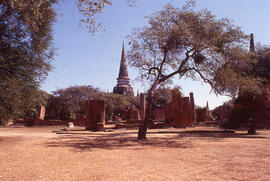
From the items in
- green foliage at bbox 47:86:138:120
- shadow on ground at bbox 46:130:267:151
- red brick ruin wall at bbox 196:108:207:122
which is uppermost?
green foliage at bbox 47:86:138:120

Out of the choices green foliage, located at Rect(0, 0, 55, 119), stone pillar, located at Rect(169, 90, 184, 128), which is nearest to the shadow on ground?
green foliage, located at Rect(0, 0, 55, 119)

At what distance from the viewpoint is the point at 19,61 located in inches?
390

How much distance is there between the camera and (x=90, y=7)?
4.73 m

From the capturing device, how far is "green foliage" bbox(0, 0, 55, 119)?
925cm

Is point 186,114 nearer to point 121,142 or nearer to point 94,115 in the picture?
point 94,115

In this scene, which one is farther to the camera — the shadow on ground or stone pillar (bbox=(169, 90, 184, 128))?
stone pillar (bbox=(169, 90, 184, 128))

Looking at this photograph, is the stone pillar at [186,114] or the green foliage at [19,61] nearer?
the green foliage at [19,61]

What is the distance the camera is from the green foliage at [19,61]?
9250 mm

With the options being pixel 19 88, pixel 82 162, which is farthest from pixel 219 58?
pixel 19 88

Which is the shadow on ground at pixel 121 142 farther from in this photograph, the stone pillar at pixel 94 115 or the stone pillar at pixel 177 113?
the stone pillar at pixel 177 113

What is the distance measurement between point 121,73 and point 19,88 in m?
62.2

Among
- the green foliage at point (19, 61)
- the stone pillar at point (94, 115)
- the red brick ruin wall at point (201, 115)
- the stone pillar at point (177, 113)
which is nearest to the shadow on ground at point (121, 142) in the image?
the green foliage at point (19, 61)

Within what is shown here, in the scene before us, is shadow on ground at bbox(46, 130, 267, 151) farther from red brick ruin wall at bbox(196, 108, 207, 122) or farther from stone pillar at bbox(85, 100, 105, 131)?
red brick ruin wall at bbox(196, 108, 207, 122)

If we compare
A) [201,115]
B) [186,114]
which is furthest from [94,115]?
[201,115]
